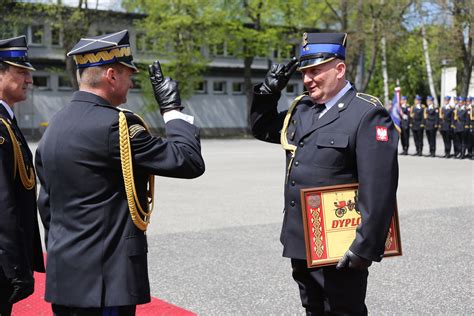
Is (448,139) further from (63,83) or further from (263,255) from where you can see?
(63,83)

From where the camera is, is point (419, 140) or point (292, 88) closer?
point (419, 140)

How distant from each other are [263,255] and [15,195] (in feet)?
13.4

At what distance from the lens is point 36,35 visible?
43.1m

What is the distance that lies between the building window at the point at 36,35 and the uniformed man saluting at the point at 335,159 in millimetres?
40406

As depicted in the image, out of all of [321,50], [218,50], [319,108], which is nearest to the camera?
[321,50]

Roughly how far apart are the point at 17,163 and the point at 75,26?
35.8 meters

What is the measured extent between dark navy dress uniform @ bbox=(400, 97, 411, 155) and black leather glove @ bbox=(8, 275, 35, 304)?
72.6 feet

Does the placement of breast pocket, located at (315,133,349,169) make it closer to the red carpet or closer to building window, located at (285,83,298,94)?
the red carpet

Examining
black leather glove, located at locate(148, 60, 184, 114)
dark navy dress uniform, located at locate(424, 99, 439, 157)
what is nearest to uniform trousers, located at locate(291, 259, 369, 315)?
black leather glove, located at locate(148, 60, 184, 114)

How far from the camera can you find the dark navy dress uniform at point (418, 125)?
24650 mm

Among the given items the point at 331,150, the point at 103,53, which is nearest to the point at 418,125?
the point at 331,150

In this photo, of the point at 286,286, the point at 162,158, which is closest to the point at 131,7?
the point at 286,286

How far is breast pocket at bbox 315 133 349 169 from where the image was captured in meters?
3.60

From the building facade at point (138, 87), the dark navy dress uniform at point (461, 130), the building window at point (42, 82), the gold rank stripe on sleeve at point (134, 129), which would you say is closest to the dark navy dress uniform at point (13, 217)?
the gold rank stripe on sleeve at point (134, 129)
